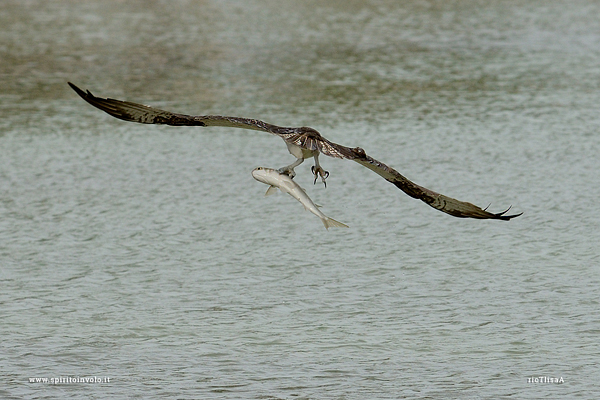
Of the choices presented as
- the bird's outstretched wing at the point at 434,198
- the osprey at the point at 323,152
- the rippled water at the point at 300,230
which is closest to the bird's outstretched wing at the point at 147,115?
the osprey at the point at 323,152

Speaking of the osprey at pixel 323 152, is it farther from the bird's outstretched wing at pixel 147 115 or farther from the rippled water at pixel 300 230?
the rippled water at pixel 300 230

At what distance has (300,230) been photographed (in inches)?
750

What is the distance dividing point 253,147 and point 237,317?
9456 millimetres

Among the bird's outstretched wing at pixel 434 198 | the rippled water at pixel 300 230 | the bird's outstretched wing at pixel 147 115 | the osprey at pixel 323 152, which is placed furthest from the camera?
the rippled water at pixel 300 230

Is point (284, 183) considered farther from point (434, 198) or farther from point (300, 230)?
point (300, 230)

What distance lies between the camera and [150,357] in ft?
45.6

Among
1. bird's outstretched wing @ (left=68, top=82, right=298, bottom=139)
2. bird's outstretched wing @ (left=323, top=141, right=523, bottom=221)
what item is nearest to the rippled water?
bird's outstretched wing @ (left=323, top=141, right=523, bottom=221)

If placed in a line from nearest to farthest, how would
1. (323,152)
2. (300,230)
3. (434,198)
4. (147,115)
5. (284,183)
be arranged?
1. (323,152)
2. (284,183)
3. (434,198)
4. (147,115)
5. (300,230)

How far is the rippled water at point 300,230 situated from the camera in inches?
538

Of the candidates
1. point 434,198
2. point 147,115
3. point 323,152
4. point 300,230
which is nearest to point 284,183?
point 323,152

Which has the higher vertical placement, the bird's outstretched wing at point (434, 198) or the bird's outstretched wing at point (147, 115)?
the bird's outstretched wing at point (147, 115)

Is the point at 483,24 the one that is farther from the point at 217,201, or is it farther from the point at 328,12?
the point at 217,201

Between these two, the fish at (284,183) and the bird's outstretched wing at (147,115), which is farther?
the bird's outstretched wing at (147,115)

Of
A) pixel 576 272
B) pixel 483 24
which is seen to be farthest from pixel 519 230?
pixel 483 24
